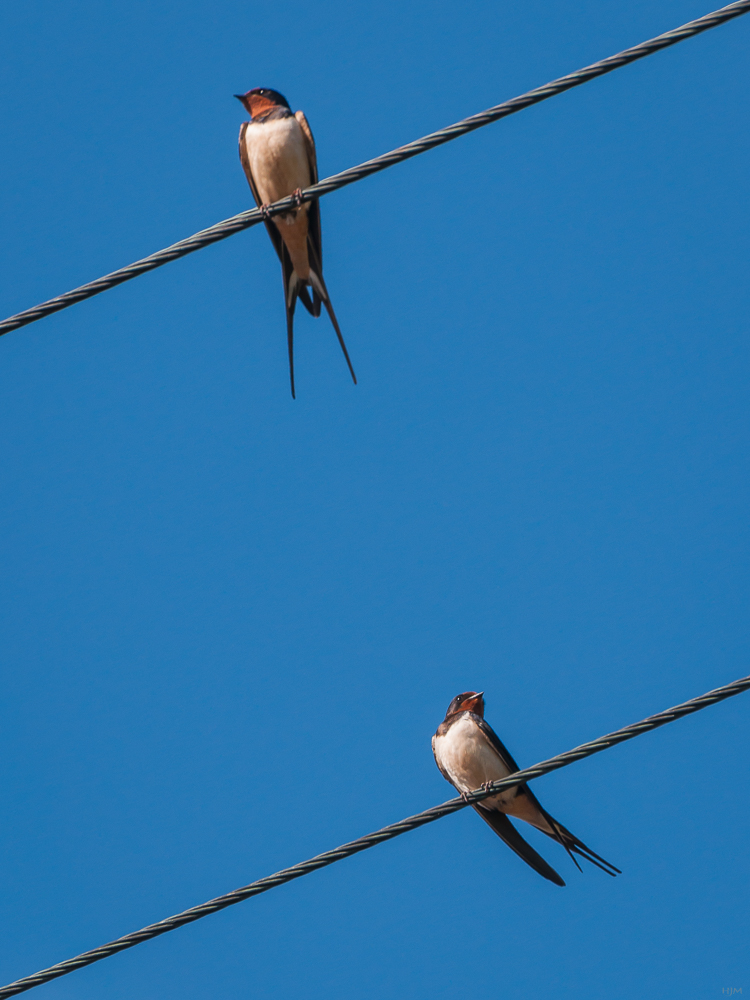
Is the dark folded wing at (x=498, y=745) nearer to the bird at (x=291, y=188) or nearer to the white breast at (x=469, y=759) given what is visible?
the white breast at (x=469, y=759)

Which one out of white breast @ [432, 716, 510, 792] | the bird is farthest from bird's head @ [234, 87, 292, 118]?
white breast @ [432, 716, 510, 792]

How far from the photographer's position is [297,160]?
5691 millimetres

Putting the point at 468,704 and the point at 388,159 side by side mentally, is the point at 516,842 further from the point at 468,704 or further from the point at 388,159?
the point at 388,159

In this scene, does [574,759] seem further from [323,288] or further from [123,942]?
[323,288]

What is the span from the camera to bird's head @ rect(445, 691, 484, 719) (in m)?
5.83

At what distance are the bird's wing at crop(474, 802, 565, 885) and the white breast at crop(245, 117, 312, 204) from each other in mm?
3214

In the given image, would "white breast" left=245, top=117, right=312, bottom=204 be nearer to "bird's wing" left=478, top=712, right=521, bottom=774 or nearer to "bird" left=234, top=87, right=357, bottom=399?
"bird" left=234, top=87, right=357, bottom=399

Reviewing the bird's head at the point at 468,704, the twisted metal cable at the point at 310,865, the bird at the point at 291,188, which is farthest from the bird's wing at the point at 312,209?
the twisted metal cable at the point at 310,865

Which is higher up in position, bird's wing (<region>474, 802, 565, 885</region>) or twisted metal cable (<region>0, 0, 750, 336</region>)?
twisted metal cable (<region>0, 0, 750, 336</region>)

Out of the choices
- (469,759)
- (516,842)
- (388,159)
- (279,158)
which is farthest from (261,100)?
(516,842)

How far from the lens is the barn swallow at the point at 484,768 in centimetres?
534

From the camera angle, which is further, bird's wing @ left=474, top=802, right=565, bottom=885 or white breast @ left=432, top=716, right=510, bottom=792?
white breast @ left=432, top=716, right=510, bottom=792

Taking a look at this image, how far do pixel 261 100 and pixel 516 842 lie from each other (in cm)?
396

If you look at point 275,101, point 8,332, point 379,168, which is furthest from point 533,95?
point 275,101
